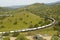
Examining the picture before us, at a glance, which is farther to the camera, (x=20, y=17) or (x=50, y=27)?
(x=20, y=17)

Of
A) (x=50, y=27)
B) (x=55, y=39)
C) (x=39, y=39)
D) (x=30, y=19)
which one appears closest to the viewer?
(x=55, y=39)

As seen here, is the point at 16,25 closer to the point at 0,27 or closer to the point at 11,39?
the point at 0,27

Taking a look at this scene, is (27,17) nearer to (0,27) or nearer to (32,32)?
(0,27)

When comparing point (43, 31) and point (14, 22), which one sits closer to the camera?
point (43, 31)

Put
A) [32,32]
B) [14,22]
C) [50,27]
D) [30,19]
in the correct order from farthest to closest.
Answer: [30,19]
[14,22]
[50,27]
[32,32]

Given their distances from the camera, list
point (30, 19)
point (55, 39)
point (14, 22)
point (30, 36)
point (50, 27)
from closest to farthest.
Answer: point (55, 39) < point (30, 36) < point (50, 27) < point (14, 22) < point (30, 19)

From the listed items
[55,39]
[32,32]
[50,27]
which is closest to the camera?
[55,39]

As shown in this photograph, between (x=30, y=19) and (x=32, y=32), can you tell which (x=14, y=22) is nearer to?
(x=30, y=19)

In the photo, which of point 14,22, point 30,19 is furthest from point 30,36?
point 30,19

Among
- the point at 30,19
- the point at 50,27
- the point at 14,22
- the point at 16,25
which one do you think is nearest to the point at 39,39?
the point at 50,27
